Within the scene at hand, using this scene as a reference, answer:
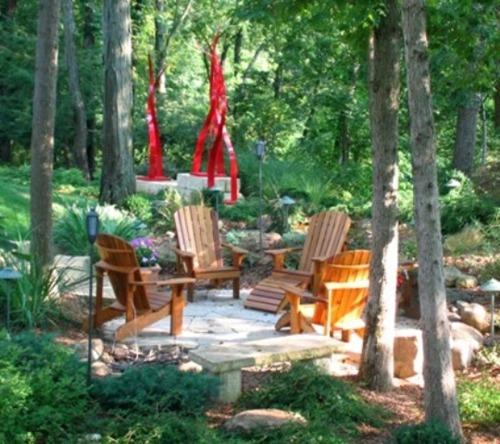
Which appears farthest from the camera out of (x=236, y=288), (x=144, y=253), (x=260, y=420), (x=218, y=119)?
(x=218, y=119)

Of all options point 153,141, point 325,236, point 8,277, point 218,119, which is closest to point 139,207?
Result: point 218,119

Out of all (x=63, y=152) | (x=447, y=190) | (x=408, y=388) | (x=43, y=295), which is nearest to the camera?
(x=408, y=388)

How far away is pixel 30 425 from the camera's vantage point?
13.8 feet

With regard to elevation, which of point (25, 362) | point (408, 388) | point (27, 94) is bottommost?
point (408, 388)

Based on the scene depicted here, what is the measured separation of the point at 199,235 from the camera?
29.1 ft

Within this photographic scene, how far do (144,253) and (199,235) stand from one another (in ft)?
2.74

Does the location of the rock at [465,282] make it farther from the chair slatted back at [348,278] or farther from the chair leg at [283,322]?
the chair leg at [283,322]

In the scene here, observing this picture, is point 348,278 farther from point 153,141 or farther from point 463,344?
point 153,141

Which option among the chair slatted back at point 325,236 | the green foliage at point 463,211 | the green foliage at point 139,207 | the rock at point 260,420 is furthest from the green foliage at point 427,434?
the green foliage at point 139,207

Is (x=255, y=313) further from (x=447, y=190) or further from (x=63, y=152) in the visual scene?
(x=63, y=152)

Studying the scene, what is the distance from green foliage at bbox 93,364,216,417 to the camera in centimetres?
464

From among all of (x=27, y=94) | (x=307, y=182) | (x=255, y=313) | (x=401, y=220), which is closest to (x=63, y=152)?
(x=27, y=94)

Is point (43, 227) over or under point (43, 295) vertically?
over

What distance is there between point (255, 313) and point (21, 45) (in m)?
17.0
